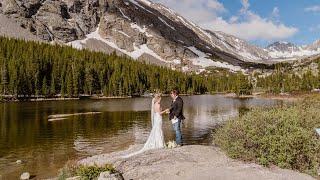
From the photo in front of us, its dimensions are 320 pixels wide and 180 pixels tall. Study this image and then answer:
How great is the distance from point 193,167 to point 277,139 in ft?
16.0

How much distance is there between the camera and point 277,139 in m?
24.5

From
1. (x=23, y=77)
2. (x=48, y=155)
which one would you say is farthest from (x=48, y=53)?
(x=48, y=155)

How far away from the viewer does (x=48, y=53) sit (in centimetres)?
19750


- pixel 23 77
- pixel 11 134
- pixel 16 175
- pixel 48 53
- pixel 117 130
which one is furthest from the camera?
pixel 48 53

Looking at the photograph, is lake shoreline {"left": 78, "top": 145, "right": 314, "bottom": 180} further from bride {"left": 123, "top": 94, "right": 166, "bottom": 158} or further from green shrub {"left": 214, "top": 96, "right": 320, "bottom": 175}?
bride {"left": 123, "top": 94, "right": 166, "bottom": 158}

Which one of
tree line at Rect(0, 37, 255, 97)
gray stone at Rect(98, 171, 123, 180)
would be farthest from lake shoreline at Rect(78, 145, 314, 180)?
tree line at Rect(0, 37, 255, 97)

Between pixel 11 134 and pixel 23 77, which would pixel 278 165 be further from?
pixel 23 77

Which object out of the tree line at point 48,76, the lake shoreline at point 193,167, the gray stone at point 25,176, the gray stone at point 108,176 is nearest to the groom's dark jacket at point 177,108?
the lake shoreline at point 193,167

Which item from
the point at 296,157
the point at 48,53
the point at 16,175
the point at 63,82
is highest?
the point at 48,53

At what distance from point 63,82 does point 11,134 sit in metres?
121

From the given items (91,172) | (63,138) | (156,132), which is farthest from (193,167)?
(63,138)

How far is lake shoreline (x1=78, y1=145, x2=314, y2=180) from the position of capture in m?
22.0

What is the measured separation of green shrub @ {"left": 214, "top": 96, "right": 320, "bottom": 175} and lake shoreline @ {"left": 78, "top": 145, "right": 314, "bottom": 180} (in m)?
0.75

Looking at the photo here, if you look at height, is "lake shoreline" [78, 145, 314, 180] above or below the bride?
below
